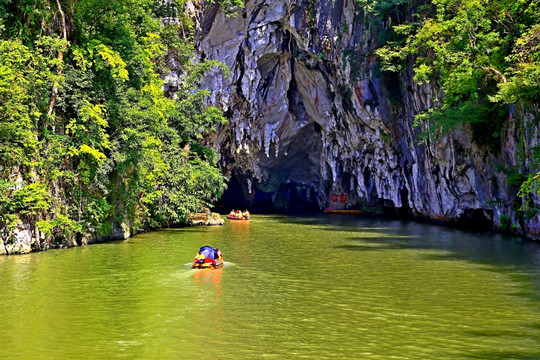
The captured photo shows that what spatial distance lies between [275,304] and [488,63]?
18.3 m

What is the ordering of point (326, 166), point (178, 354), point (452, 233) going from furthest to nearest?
point (326, 166)
point (452, 233)
point (178, 354)

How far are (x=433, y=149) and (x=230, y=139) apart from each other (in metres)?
20.0

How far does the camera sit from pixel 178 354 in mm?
9266

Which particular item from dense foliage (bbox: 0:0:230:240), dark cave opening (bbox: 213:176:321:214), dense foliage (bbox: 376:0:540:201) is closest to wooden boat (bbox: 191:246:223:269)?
dense foliage (bbox: 0:0:230:240)

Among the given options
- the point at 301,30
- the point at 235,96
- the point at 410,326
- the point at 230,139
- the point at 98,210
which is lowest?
the point at 410,326

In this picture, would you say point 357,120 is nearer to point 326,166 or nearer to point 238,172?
point 326,166

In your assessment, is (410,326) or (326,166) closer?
(410,326)

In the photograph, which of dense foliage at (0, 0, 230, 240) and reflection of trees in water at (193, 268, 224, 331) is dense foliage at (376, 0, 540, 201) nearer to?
reflection of trees in water at (193, 268, 224, 331)

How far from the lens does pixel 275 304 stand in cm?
1291

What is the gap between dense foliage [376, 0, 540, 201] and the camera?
21484mm

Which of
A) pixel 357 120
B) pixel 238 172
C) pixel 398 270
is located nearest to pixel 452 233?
pixel 398 270

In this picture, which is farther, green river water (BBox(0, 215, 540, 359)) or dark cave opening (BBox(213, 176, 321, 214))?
dark cave opening (BBox(213, 176, 321, 214))

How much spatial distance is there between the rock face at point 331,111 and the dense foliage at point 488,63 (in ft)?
13.9

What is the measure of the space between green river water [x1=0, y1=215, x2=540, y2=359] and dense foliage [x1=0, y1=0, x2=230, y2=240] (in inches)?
89.7
